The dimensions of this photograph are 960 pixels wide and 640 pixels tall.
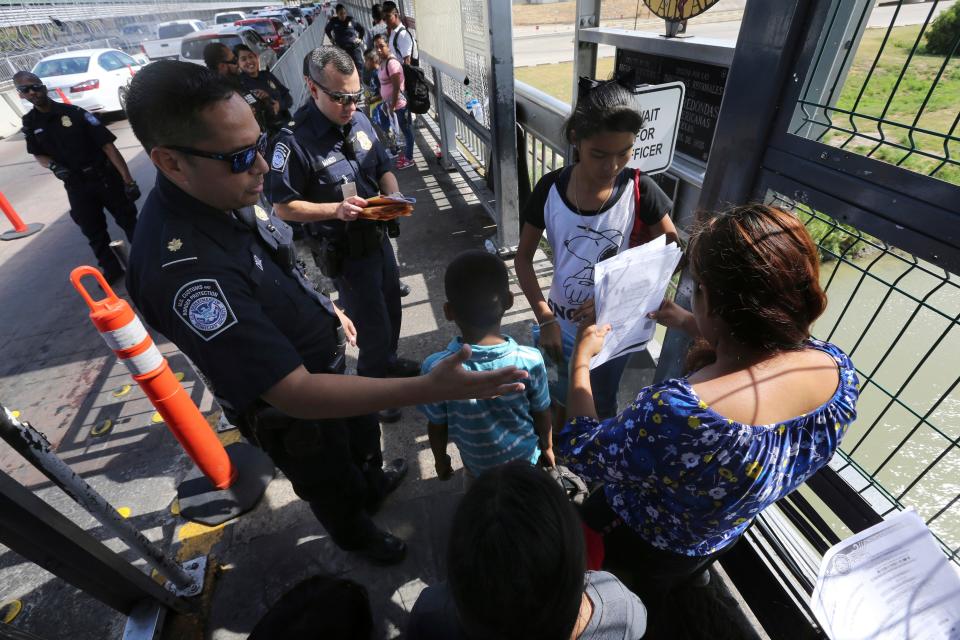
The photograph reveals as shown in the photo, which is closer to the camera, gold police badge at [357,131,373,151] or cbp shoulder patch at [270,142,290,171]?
cbp shoulder patch at [270,142,290,171]

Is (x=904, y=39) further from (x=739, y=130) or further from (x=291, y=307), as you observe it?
(x=291, y=307)

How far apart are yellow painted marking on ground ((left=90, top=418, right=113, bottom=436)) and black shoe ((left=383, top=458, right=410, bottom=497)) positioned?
2.12 m

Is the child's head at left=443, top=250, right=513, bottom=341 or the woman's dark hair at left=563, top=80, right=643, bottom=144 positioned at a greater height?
the woman's dark hair at left=563, top=80, right=643, bottom=144

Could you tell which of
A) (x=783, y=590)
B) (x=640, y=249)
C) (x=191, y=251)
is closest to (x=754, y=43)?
(x=640, y=249)

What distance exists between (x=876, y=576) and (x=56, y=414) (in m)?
4.90

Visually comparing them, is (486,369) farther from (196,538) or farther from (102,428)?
(102,428)

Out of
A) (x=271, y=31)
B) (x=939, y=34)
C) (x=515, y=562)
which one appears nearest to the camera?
(x=515, y=562)

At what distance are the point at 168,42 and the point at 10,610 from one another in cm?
2310

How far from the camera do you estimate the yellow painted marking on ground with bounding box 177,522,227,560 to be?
2.44 metres

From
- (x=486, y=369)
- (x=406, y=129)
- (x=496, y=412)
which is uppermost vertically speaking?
(x=486, y=369)

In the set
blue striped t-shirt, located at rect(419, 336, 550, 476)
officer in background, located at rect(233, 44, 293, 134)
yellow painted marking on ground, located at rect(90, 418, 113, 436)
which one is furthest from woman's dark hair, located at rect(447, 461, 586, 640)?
officer in background, located at rect(233, 44, 293, 134)

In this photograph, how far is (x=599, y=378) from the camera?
7.99ft

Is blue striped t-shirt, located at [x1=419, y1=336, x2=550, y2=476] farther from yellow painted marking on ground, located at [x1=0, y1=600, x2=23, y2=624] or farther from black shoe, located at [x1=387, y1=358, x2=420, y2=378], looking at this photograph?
yellow painted marking on ground, located at [x1=0, y1=600, x2=23, y2=624]

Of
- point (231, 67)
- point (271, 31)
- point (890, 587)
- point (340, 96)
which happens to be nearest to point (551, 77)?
point (231, 67)
